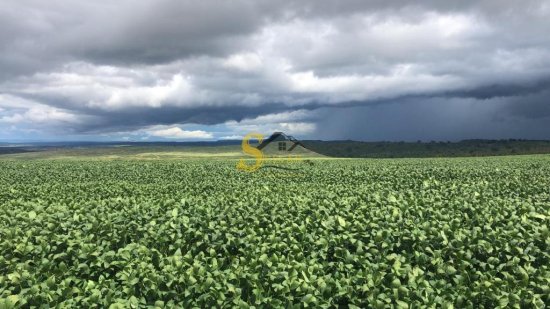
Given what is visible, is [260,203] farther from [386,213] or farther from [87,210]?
[87,210]

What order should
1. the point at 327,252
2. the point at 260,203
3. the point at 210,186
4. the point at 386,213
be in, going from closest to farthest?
the point at 327,252 < the point at 386,213 < the point at 260,203 < the point at 210,186

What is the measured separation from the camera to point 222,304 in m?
6.54

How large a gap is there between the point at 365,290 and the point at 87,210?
1052 cm

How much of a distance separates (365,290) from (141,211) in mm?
8619

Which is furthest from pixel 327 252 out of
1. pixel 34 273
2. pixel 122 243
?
pixel 34 273

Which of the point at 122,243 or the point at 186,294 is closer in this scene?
the point at 186,294

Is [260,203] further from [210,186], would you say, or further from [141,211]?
[210,186]

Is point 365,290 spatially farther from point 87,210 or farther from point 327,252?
point 87,210

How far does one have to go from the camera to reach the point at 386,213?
39.9 feet

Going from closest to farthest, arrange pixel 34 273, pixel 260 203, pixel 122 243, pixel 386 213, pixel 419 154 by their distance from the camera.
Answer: pixel 34 273 → pixel 122 243 → pixel 386 213 → pixel 260 203 → pixel 419 154

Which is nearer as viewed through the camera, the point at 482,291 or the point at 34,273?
the point at 482,291

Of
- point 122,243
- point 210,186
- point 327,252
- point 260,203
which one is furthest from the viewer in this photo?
point 210,186

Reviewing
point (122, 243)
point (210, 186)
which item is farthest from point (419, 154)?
point (122, 243)

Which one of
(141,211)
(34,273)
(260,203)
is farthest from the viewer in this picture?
(260,203)
